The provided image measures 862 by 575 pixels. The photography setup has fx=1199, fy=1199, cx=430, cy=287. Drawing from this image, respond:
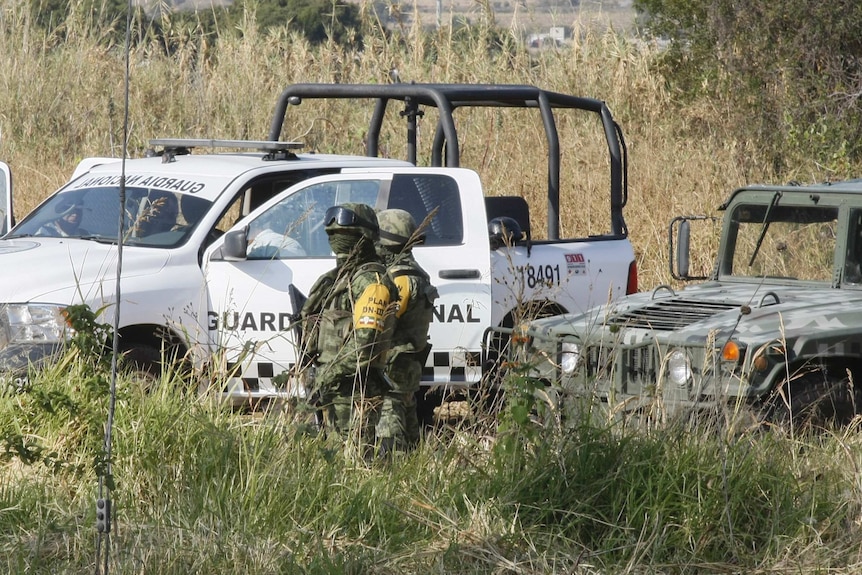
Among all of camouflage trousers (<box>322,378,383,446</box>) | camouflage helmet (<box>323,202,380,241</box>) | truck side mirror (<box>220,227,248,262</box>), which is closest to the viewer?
camouflage trousers (<box>322,378,383,446</box>)

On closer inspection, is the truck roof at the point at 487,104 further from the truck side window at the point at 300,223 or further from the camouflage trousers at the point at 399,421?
the camouflage trousers at the point at 399,421

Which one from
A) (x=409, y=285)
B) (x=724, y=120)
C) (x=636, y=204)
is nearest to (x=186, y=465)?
(x=409, y=285)

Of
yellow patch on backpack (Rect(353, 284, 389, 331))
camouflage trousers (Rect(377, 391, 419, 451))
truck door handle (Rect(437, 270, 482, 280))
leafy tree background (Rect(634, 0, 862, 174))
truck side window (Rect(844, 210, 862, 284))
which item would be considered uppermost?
leafy tree background (Rect(634, 0, 862, 174))

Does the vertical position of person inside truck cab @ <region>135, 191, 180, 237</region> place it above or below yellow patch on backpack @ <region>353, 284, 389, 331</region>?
above

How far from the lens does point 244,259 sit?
20.8 ft

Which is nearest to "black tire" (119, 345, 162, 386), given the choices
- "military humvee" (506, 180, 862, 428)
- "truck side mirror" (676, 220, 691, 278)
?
"military humvee" (506, 180, 862, 428)

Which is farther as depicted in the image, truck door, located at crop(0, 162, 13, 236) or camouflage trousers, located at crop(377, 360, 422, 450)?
truck door, located at crop(0, 162, 13, 236)

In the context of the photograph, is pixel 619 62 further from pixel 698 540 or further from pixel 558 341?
pixel 698 540

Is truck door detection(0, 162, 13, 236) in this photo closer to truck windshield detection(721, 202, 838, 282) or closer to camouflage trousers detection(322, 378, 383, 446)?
camouflage trousers detection(322, 378, 383, 446)

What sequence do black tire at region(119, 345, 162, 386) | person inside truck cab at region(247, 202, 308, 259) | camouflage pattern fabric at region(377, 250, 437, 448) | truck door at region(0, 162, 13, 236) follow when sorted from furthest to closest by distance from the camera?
1. truck door at region(0, 162, 13, 236)
2. person inside truck cab at region(247, 202, 308, 259)
3. black tire at region(119, 345, 162, 386)
4. camouflage pattern fabric at region(377, 250, 437, 448)

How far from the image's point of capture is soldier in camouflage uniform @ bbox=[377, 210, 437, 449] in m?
5.37

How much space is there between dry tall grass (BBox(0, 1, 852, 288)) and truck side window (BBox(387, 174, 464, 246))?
18.9ft

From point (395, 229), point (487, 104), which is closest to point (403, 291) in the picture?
point (395, 229)

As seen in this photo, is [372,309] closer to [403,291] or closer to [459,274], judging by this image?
[403,291]
